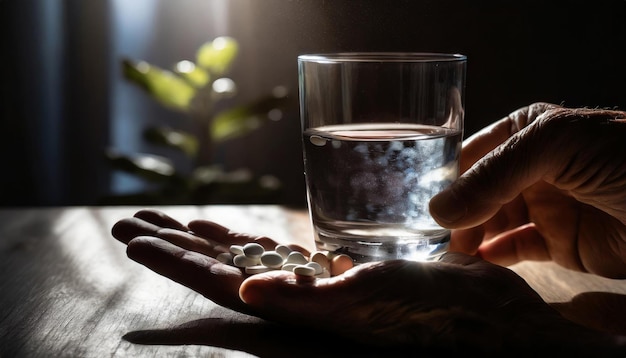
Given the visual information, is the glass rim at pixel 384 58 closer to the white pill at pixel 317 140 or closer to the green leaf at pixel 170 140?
the white pill at pixel 317 140

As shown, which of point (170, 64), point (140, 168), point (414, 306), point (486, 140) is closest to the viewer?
point (414, 306)

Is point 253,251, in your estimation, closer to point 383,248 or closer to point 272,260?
point 272,260

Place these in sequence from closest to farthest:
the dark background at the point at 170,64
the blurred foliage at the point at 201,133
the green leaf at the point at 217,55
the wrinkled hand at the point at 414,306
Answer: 1. the wrinkled hand at the point at 414,306
2. the dark background at the point at 170,64
3. the blurred foliage at the point at 201,133
4. the green leaf at the point at 217,55

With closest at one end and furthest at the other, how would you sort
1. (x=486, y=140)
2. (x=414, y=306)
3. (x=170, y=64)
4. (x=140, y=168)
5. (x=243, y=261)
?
(x=414, y=306) < (x=243, y=261) < (x=486, y=140) < (x=140, y=168) < (x=170, y=64)

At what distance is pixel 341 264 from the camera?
2.24ft

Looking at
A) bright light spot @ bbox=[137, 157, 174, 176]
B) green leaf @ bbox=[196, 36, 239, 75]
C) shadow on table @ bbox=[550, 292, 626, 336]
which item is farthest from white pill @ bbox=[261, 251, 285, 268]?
green leaf @ bbox=[196, 36, 239, 75]

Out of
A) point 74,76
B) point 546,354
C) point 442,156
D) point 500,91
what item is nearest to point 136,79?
point 74,76

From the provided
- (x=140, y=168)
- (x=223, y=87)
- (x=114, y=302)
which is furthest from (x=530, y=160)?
(x=223, y=87)

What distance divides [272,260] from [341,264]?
0.06m

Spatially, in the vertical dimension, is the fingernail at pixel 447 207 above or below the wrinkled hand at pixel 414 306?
above

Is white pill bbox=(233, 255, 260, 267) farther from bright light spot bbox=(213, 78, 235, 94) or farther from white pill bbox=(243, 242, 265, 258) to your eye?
bright light spot bbox=(213, 78, 235, 94)

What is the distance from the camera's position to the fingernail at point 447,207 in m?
0.65

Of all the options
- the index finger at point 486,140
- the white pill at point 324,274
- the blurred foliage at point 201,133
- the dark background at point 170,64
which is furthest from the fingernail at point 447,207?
the blurred foliage at point 201,133

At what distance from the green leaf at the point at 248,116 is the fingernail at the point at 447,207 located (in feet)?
3.65
